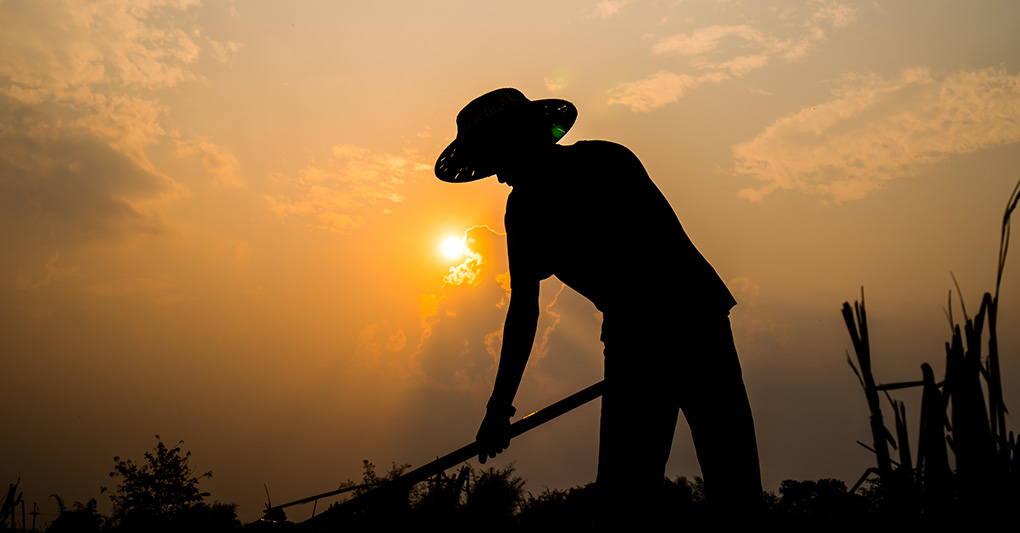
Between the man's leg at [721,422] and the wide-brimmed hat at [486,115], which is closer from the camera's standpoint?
the man's leg at [721,422]

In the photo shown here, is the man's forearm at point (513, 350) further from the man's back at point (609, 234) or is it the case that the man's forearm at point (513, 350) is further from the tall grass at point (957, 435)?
the tall grass at point (957, 435)

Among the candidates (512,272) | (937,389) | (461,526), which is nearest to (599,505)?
(512,272)

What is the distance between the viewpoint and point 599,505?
11.2 ft

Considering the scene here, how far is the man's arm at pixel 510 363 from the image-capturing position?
13.0 ft

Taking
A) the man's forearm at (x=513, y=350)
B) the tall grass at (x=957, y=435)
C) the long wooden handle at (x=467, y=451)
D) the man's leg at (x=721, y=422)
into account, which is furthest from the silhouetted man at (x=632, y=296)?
the tall grass at (x=957, y=435)

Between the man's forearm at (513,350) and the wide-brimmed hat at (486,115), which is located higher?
the wide-brimmed hat at (486,115)

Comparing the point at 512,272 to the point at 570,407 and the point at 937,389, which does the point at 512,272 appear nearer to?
the point at 570,407

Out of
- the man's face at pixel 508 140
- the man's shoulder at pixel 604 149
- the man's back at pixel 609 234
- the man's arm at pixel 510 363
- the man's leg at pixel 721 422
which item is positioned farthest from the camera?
the man's arm at pixel 510 363

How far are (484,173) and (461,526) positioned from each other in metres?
3.71

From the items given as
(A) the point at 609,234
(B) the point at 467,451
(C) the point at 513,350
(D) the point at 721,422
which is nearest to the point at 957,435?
(D) the point at 721,422

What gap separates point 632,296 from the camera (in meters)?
3.40

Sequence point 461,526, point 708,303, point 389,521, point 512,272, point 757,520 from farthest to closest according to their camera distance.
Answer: point 461,526
point 389,521
point 512,272
point 708,303
point 757,520

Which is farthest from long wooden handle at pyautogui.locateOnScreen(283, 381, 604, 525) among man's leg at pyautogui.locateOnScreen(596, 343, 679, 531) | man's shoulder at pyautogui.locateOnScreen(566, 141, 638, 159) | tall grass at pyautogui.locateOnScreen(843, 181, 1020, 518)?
tall grass at pyautogui.locateOnScreen(843, 181, 1020, 518)

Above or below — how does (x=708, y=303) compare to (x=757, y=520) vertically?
above
